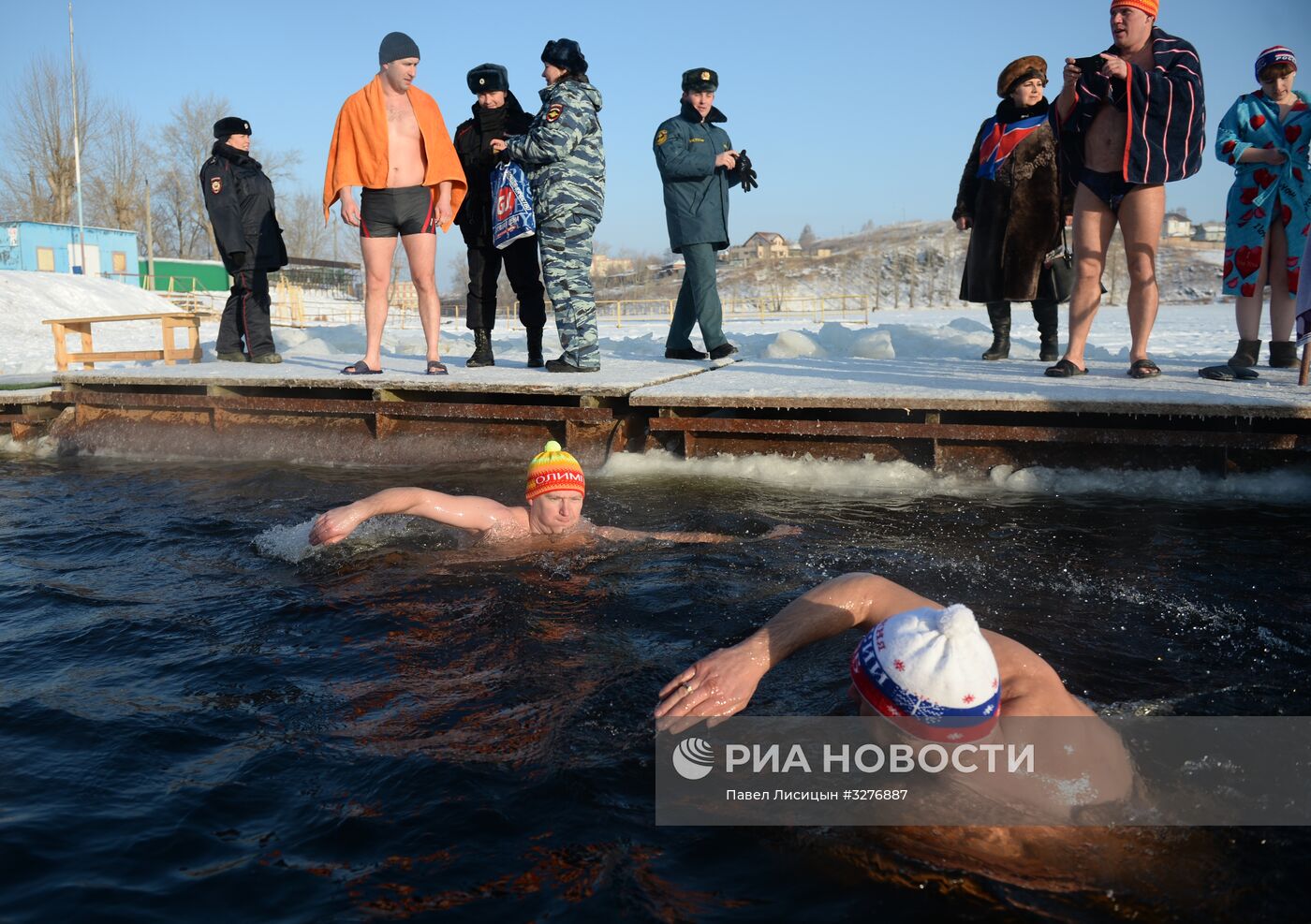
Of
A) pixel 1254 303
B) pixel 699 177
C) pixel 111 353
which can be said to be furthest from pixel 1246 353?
pixel 111 353

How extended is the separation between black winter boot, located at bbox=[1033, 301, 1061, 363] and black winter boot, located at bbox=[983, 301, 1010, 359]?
0.86ft

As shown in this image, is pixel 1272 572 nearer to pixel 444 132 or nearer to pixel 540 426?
pixel 540 426

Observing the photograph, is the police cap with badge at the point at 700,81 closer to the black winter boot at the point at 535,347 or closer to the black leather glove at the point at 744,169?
the black leather glove at the point at 744,169

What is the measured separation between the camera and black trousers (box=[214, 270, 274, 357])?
9.16 meters

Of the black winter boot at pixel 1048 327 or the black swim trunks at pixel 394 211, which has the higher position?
the black swim trunks at pixel 394 211

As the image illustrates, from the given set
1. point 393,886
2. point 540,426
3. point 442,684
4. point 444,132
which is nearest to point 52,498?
point 540,426

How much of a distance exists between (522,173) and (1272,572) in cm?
564

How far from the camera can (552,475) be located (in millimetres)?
4664

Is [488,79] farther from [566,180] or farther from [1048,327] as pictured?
[1048,327]

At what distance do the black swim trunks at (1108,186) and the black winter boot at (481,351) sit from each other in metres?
4.93

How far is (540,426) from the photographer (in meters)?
7.20

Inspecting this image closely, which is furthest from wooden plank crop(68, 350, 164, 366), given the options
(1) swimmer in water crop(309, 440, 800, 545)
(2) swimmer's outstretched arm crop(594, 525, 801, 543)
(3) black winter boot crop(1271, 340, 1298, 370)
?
(3) black winter boot crop(1271, 340, 1298, 370)

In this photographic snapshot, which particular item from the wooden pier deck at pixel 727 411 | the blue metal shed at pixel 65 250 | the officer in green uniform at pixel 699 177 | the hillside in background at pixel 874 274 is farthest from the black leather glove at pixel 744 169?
the hillside in background at pixel 874 274

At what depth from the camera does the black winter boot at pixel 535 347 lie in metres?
8.43
